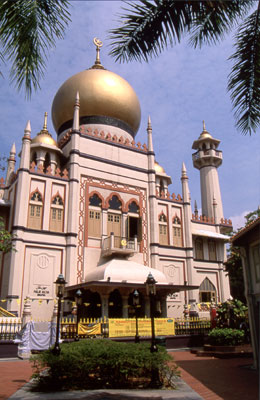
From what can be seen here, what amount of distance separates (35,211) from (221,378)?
1540cm

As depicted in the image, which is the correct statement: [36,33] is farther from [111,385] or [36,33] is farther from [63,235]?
[63,235]

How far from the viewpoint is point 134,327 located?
56.8 feet

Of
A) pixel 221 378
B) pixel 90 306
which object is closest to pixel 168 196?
pixel 90 306

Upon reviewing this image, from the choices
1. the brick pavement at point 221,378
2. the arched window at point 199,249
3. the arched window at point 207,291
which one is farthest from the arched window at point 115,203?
the brick pavement at point 221,378

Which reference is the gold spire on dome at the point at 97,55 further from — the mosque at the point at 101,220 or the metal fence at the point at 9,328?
the metal fence at the point at 9,328

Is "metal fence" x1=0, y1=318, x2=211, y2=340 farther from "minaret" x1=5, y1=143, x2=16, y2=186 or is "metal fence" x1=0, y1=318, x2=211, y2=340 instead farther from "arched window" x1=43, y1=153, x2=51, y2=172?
"arched window" x1=43, y1=153, x2=51, y2=172

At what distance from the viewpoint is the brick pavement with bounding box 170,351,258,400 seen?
7.73 meters

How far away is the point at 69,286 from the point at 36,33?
16837 mm

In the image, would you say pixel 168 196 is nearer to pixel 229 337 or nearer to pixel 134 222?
pixel 134 222

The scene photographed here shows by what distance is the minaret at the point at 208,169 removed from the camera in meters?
32.0

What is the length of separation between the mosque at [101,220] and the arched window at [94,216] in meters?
0.07

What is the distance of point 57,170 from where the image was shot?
2359 centimetres

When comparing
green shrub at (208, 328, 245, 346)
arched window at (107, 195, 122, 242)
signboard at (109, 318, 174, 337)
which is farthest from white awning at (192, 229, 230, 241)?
green shrub at (208, 328, 245, 346)

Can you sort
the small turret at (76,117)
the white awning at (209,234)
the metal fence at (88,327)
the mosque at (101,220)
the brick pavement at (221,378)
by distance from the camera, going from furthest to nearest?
the white awning at (209,234), the small turret at (76,117), the mosque at (101,220), the metal fence at (88,327), the brick pavement at (221,378)
